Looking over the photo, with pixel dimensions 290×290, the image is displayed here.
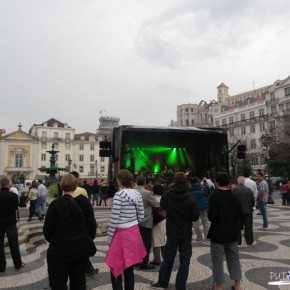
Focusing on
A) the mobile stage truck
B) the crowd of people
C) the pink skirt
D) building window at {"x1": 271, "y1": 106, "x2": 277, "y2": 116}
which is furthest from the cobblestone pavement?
building window at {"x1": 271, "y1": 106, "x2": 277, "y2": 116}

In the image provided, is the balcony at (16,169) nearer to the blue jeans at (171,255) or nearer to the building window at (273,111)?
the building window at (273,111)

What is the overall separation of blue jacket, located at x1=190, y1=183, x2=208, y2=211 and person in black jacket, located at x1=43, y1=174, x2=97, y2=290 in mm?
5238

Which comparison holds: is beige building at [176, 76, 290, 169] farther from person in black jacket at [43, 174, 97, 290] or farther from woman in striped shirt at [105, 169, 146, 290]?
person in black jacket at [43, 174, 97, 290]

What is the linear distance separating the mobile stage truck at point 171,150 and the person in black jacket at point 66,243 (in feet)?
22.2

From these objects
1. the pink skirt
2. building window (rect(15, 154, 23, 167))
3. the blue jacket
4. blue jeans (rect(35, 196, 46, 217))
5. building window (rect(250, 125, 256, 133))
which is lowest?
blue jeans (rect(35, 196, 46, 217))

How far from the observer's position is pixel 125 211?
4.61 m

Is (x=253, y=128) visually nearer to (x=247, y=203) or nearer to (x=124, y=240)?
(x=247, y=203)

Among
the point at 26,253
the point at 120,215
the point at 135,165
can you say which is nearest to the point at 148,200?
the point at 120,215

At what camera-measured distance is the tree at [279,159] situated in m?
35.1

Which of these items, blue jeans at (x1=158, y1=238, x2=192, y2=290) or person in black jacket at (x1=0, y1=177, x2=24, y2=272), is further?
person in black jacket at (x1=0, y1=177, x2=24, y2=272)

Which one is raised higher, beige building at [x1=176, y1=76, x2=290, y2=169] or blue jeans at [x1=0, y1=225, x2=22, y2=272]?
beige building at [x1=176, y1=76, x2=290, y2=169]

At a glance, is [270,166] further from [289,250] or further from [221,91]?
[221,91]

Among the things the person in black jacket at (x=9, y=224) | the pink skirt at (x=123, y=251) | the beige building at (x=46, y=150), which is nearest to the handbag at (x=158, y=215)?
the pink skirt at (x=123, y=251)

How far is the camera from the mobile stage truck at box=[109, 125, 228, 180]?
1097cm
